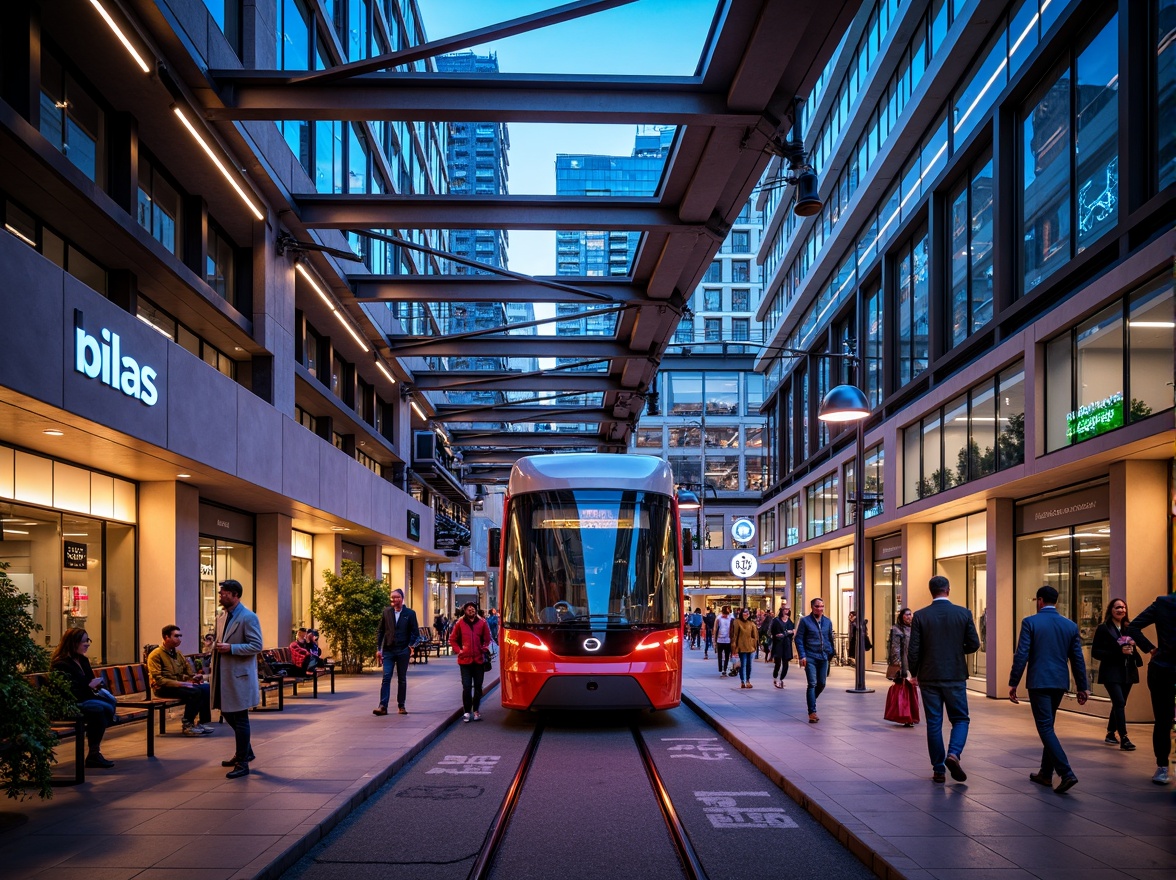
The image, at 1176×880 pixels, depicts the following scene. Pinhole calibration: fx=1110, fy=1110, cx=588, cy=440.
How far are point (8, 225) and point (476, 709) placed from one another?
9705 mm

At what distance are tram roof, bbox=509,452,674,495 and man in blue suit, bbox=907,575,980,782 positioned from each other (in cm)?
581

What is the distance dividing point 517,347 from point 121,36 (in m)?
17.6

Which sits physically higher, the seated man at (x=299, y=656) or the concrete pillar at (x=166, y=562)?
the concrete pillar at (x=166, y=562)

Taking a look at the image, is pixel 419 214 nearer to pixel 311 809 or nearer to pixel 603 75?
pixel 603 75

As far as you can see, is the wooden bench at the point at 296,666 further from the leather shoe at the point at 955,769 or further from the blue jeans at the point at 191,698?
the leather shoe at the point at 955,769

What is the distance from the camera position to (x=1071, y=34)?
1823 centimetres

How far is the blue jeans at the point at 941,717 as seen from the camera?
10.4m

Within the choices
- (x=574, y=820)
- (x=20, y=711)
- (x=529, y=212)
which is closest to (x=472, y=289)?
(x=529, y=212)

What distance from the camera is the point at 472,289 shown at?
83.3ft

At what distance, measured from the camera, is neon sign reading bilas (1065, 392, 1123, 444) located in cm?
1596

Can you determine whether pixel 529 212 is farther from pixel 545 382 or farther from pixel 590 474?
pixel 545 382

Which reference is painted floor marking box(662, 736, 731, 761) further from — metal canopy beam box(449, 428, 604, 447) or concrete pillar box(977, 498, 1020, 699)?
metal canopy beam box(449, 428, 604, 447)

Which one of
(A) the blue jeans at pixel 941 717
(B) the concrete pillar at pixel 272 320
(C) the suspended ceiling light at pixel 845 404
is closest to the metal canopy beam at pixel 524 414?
(B) the concrete pillar at pixel 272 320

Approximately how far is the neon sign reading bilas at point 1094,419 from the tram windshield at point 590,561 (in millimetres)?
6558
